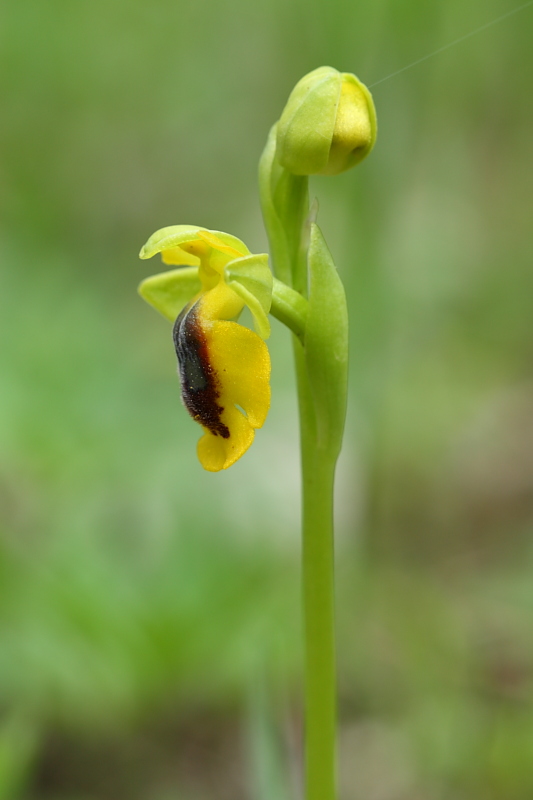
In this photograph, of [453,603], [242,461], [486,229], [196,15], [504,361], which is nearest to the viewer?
[453,603]

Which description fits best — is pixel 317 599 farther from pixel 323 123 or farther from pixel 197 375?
pixel 323 123

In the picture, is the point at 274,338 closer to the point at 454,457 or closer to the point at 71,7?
the point at 454,457

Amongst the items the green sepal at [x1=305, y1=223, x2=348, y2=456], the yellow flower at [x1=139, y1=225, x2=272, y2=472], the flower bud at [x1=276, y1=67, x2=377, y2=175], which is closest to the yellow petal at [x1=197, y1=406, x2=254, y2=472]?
the yellow flower at [x1=139, y1=225, x2=272, y2=472]

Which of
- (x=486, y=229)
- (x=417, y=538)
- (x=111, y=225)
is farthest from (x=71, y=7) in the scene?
(x=417, y=538)

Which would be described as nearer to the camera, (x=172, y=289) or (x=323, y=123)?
(x=323, y=123)

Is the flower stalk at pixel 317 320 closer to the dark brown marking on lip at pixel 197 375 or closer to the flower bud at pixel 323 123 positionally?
the flower bud at pixel 323 123

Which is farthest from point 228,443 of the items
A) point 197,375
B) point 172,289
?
point 172,289

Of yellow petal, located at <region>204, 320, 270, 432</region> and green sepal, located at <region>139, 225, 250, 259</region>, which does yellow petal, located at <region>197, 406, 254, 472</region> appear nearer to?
Result: yellow petal, located at <region>204, 320, 270, 432</region>
